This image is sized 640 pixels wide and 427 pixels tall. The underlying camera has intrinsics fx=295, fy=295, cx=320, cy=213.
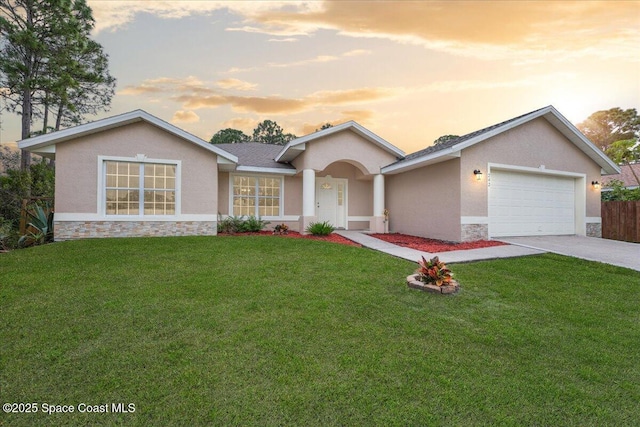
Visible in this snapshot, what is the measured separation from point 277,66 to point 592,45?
465 inches

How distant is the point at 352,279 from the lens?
5.55 metres

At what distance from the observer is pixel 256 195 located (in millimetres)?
13117

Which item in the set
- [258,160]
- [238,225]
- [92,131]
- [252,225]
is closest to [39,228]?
[92,131]

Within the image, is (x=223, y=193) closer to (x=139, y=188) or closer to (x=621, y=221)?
(x=139, y=188)

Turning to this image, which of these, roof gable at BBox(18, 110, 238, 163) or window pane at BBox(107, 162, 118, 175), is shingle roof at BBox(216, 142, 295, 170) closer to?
roof gable at BBox(18, 110, 238, 163)

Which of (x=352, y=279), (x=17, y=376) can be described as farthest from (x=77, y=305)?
(x=352, y=279)

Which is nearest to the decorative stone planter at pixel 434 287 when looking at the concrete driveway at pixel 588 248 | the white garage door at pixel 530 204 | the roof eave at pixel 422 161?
the concrete driveway at pixel 588 248

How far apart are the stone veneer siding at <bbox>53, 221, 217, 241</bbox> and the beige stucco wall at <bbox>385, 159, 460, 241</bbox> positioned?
7.76m

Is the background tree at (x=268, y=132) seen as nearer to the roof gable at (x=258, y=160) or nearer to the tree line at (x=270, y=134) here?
the tree line at (x=270, y=134)

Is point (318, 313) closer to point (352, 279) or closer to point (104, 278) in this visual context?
point (352, 279)

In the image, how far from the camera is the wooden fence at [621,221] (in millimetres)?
11492

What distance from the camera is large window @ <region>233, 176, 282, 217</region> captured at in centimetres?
1288

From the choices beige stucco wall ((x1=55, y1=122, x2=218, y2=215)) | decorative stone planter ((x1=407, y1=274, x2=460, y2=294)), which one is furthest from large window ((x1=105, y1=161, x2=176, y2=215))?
decorative stone planter ((x1=407, y1=274, x2=460, y2=294))

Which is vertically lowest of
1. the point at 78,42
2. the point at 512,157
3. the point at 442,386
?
the point at 442,386
